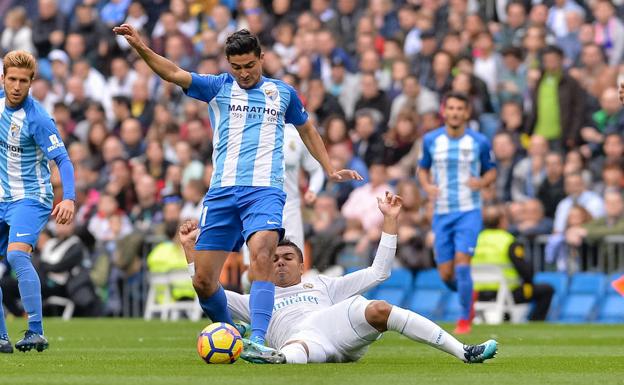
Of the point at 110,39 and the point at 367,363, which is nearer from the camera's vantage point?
the point at 367,363

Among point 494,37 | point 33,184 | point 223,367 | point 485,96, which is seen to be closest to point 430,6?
point 494,37

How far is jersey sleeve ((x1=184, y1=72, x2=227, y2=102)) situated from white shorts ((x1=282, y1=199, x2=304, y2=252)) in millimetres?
4010

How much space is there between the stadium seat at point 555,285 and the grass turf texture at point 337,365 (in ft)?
11.8

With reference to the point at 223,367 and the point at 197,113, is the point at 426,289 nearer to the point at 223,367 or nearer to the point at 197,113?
the point at 197,113

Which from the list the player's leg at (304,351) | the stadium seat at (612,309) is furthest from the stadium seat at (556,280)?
the player's leg at (304,351)

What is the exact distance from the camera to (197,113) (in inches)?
994

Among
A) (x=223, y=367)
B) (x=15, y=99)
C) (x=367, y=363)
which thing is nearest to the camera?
(x=223, y=367)

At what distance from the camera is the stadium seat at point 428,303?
2116 centimetres

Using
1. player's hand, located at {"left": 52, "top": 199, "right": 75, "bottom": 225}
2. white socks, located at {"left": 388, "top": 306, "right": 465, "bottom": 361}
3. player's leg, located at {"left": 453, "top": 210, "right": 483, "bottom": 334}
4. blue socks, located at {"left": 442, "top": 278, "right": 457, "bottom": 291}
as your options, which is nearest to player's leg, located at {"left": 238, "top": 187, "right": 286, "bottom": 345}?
white socks, located at {"left": 388, "top": 306, "right": 465, "bottom": 361}

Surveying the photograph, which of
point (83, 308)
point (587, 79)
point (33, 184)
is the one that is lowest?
point (83, 308)

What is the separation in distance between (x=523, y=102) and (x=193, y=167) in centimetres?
521

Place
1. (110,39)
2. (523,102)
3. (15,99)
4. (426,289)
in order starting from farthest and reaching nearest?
(110,39) → (523,102) → (426,289) → (15,99)

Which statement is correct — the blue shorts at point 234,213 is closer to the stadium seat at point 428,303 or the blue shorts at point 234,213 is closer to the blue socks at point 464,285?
the blue socks at point 464,285

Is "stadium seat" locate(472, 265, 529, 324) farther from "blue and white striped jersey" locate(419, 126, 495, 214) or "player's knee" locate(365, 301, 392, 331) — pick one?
"player's knee" locate(365, 301, 392, 331)
